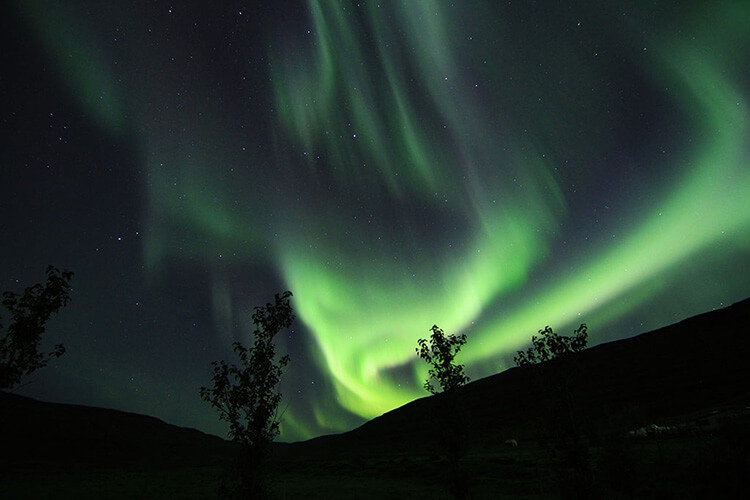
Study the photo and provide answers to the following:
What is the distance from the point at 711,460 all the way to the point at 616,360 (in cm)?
15543

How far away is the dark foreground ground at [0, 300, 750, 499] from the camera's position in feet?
71.5

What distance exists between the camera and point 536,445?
234ft

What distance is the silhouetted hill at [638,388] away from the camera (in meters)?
92.9

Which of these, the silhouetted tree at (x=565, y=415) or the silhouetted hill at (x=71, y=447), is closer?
the silhouetted tree at (x=565, y=415)

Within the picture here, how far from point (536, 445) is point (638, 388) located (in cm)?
7105

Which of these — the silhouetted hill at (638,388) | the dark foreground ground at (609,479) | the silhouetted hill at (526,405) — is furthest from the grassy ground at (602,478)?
the silhouetted hill at (526,405)

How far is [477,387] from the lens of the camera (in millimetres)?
193625

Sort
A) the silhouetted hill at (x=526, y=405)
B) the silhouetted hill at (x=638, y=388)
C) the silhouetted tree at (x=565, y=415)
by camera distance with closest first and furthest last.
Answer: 1. the silhouetted tree at (x=565, y=415)
2. the silhouetted hill at (x=638, y=388)
3. the silhouetted hill at (x=526, y=405)

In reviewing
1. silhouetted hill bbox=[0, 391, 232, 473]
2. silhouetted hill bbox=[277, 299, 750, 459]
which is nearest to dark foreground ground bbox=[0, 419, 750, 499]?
silhouetted hill bbox=[277, 299, 750, 459]

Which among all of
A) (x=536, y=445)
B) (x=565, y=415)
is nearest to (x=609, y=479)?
(x=565, y=415)

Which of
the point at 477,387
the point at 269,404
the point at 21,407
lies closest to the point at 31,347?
the point at 269,404

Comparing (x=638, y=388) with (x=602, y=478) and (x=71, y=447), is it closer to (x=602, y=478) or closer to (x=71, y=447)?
(x=602, y=478)

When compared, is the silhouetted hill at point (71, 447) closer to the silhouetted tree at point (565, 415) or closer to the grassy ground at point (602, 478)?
the grassy ground at point (602, 478)

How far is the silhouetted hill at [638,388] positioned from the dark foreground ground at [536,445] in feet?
2.48
